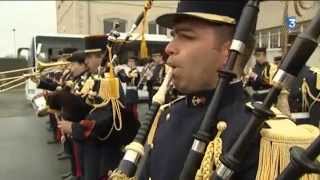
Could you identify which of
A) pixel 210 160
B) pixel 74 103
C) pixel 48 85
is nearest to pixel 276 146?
pixel 210 160

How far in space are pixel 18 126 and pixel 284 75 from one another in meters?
10.0

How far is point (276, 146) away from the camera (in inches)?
48.6

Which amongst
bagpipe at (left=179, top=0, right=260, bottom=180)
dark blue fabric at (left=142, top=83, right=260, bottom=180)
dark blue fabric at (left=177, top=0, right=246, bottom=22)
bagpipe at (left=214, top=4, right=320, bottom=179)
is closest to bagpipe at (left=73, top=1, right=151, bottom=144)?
dark blue fabric at (left=142, top=83, right=260, bottom=180)

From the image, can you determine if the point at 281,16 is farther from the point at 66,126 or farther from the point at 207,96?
the point at 66,126

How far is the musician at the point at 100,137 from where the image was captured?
166 inches

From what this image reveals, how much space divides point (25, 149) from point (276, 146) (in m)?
7.19

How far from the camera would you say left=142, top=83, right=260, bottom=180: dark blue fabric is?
4.48 ft

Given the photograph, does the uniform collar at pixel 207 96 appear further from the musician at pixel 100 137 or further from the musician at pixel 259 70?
the musician at pixel 259 70

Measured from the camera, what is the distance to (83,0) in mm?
27672

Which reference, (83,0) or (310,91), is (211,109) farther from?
(83,0)

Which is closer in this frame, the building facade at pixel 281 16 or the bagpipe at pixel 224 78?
the building facade at pixel 281 16

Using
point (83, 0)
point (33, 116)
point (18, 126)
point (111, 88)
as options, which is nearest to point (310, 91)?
point (111, 88)

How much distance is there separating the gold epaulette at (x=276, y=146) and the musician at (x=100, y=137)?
3.04 meters

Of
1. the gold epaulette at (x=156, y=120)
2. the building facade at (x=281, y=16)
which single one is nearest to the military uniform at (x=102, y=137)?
the gold epaulette at (x=156, y=120)
